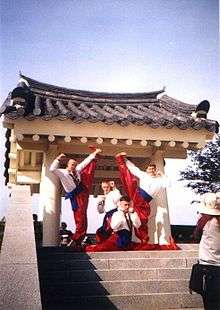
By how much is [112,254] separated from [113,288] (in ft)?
3.35

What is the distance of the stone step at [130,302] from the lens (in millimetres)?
4590

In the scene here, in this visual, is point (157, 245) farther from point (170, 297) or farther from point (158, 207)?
point (170, 297)

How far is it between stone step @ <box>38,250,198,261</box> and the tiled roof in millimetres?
2515

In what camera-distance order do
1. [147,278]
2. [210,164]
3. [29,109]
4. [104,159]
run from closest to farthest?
[147,278] < [29,109] < [104,159] < [210,164]

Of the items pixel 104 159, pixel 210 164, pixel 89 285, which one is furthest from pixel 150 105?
pixel 210 164

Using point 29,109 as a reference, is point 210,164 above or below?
below

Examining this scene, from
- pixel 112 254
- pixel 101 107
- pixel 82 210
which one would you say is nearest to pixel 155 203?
pixel 82 210

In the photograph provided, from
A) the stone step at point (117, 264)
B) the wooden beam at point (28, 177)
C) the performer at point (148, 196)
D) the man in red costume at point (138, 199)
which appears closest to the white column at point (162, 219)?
the performer at point (148, 196)

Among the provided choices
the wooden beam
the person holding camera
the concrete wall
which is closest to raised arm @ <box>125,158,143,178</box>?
the concrete wall

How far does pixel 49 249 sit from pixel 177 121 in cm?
344

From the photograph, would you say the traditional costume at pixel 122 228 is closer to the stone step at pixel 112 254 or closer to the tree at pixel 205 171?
the stone step at pixel 112 254

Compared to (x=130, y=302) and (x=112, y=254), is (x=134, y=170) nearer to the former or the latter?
(x=112, y=254)

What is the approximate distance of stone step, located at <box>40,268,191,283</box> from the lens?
208 inches

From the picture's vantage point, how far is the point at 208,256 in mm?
4645
